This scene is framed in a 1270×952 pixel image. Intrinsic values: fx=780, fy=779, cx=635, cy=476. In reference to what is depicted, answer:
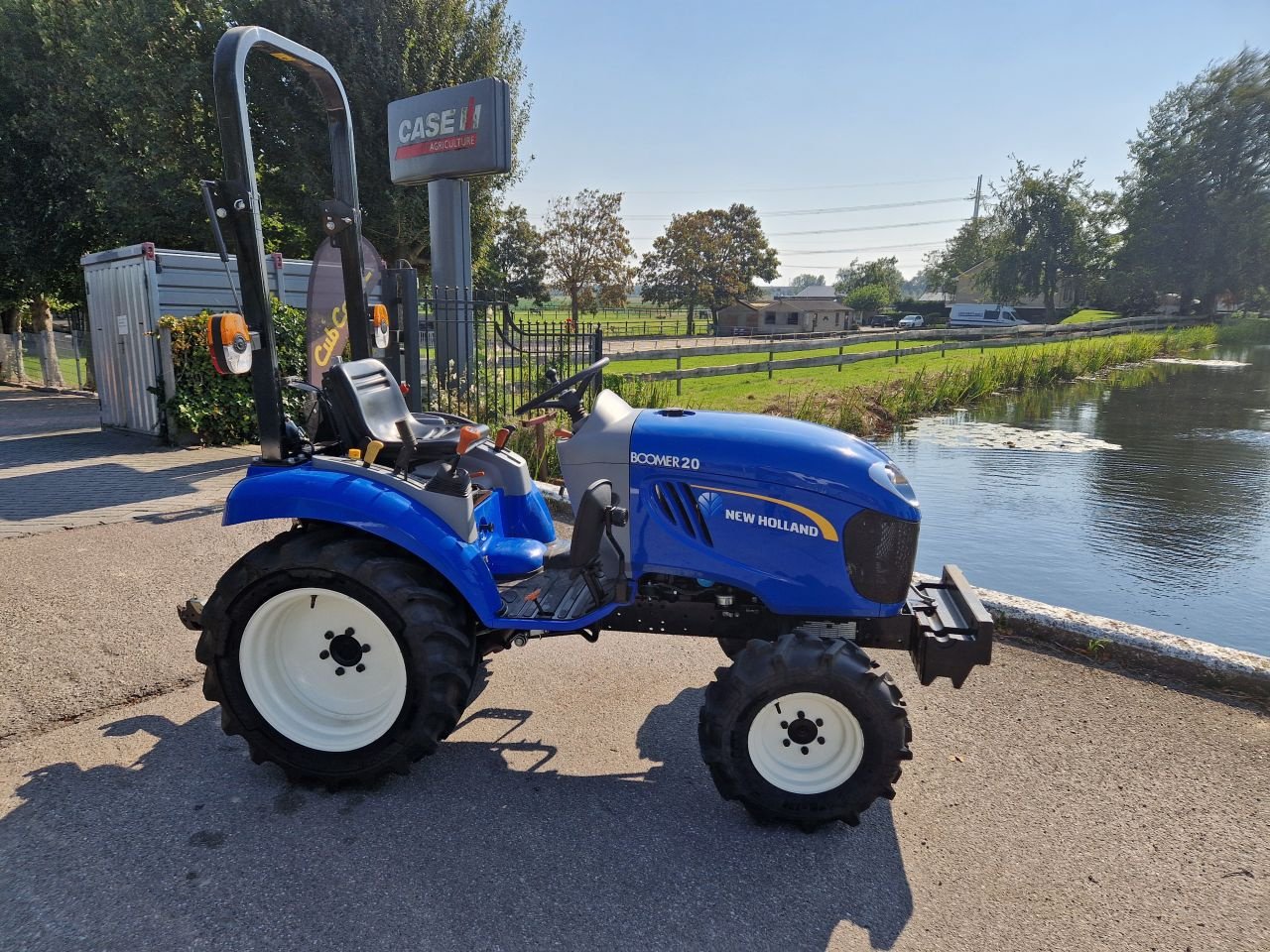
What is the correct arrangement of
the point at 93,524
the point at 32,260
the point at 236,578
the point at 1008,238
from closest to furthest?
the point at 236,578 < the point at 93,524 < the point at 32,260 < the point at 1008,238

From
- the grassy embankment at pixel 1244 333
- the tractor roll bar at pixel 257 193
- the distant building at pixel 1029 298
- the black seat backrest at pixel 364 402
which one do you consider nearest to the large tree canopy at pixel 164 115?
the tractor roll bar at pixel 257 193

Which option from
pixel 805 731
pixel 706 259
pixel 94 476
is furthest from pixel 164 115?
pixel 706 259

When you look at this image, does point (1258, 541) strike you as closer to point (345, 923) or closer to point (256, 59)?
point (345, 923)

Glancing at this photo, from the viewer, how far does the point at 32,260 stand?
46.6 ft

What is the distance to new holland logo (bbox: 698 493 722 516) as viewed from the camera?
9.33 ft

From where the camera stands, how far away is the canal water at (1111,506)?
547cm

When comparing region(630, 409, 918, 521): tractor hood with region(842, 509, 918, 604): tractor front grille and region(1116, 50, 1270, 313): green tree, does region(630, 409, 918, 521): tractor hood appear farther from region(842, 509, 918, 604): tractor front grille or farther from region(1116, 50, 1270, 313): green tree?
region(1116, 50, 1270, 313): green tree

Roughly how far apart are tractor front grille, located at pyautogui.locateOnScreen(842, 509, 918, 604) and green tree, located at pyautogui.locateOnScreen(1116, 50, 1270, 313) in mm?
47515

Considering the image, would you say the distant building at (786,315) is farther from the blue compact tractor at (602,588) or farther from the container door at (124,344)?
the blue compact tractor at (602,588)

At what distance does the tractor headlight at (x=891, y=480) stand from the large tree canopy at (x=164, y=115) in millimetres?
13957

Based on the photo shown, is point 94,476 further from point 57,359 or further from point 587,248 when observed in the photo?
point 587,248

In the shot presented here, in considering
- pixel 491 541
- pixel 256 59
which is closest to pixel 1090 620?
pixel 491 541

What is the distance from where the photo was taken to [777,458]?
2.80 metres

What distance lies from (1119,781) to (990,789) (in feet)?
1.67
